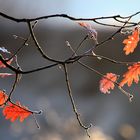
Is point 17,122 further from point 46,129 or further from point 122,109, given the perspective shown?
point 122,109

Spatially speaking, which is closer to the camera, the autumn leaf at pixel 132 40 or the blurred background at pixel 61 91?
the autumn leaf at pixel 132 40

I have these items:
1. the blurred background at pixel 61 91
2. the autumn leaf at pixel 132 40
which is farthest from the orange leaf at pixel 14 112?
the blurred background at pixel 61 91

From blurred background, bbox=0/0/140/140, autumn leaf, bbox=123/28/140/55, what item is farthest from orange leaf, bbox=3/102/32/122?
blurred background, bbox=0/0/140/140

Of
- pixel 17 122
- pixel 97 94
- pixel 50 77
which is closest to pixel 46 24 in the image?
pixel 50 77

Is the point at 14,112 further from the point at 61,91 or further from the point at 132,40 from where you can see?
the point at 61,91

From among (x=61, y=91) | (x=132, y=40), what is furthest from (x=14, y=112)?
(x=61, y=91)

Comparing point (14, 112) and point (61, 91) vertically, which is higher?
point (14, 112)

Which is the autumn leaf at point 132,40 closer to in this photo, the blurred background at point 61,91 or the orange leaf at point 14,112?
the orange leaf at point 14,112

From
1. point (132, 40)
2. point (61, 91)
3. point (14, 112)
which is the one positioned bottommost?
point (61, 91)

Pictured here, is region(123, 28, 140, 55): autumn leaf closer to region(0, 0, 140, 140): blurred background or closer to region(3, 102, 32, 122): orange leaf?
region(3, 102, 32, 122): orange leaf
